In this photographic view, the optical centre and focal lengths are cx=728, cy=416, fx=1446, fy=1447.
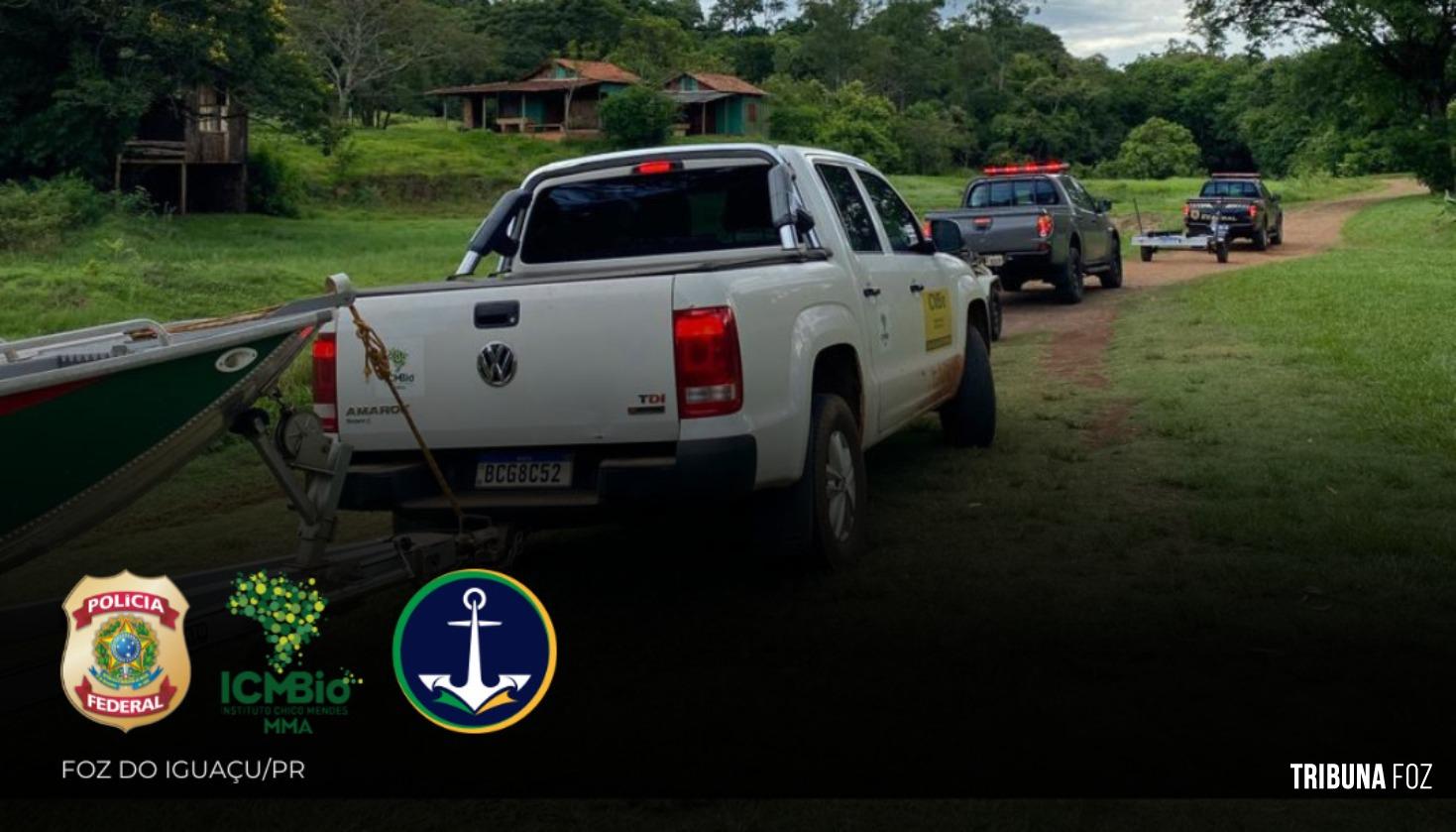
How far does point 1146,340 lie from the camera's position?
50.2 ft

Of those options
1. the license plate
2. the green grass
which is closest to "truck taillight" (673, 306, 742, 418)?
the license plate

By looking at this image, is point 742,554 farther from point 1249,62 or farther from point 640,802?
point 1249,62

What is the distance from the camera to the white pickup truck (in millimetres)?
5465

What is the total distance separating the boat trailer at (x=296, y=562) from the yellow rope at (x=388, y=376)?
201 millimetres

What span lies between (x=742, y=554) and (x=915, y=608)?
4.29ft

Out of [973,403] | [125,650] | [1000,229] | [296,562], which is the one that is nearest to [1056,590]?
[296,562]

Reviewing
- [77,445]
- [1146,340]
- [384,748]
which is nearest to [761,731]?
[384,748]

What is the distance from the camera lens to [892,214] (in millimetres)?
8492

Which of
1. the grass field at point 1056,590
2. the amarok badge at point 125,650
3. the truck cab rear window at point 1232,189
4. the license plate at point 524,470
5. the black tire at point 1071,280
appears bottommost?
the grass field at point 1056,590

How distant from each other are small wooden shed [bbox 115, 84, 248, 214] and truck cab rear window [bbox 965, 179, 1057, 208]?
24.9 meters

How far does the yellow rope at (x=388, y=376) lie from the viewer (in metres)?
5.12

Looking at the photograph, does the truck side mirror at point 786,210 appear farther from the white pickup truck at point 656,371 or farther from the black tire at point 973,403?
the black tire at point 973,403

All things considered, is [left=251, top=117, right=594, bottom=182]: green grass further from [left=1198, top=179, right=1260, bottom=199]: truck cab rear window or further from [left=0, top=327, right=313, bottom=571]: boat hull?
[left=0, top=327, right=313, bottom=571]: boat hull

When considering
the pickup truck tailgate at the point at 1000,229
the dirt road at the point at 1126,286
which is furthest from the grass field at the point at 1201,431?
the pickup truck tailgate at the point at 1000,229
